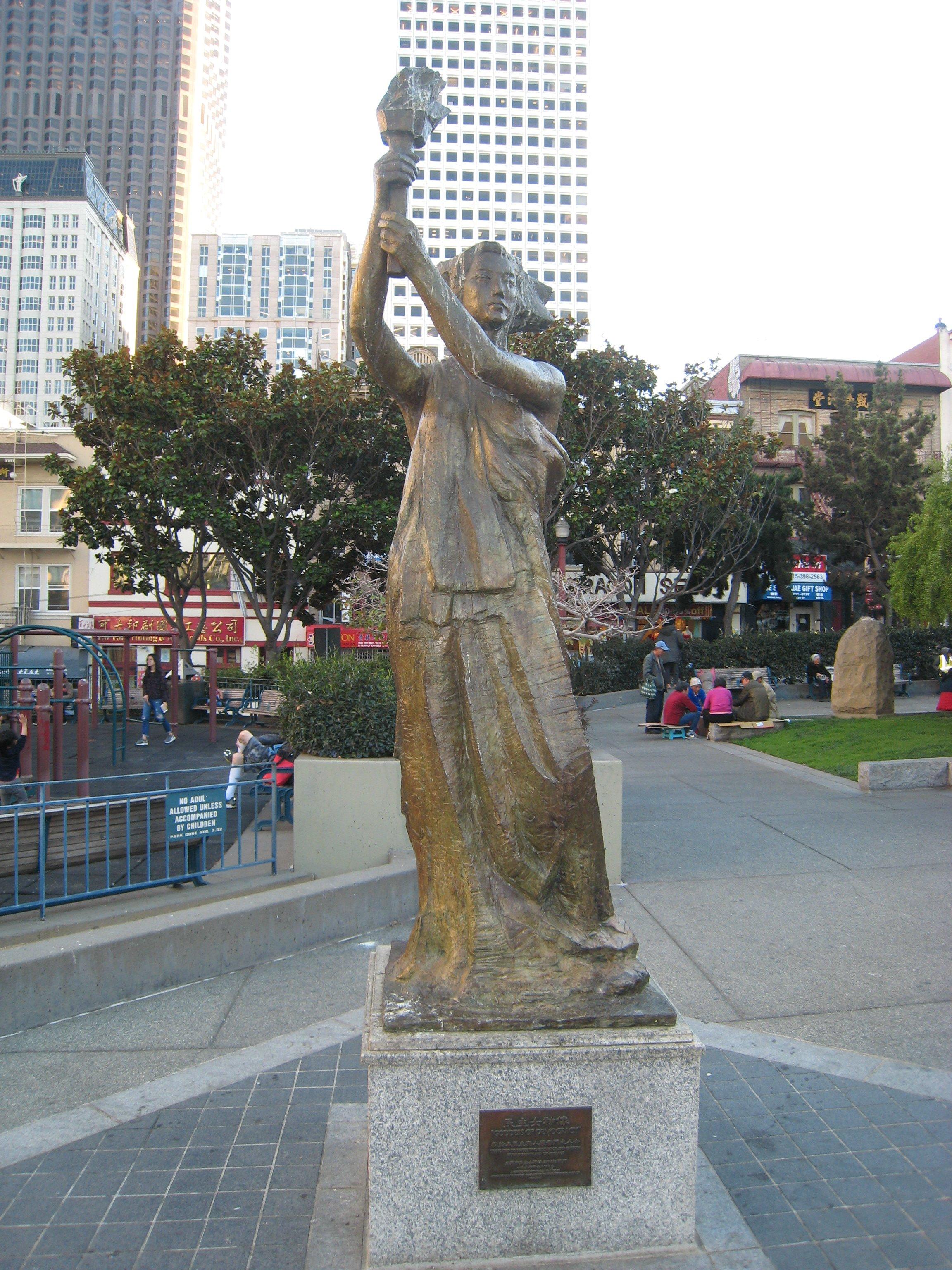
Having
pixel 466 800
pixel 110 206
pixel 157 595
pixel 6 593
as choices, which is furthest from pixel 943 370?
pixel 110 206

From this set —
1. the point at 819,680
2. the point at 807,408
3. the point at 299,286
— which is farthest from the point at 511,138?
the point at 819,680

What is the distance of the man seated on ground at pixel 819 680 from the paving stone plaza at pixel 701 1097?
17.3 m

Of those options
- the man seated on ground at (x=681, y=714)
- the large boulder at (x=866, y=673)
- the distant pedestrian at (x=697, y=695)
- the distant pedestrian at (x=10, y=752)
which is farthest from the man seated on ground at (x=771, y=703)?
the distant pedestrian at (x=10, y=752)

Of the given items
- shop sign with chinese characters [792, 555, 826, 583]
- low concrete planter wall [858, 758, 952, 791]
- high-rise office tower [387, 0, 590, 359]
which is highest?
high-rise office tower [387, 0, 590, 359]

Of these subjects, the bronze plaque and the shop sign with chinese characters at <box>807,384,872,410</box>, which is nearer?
the bronze plaque

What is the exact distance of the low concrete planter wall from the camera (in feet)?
33.2

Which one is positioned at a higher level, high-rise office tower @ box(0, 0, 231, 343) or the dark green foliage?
high-rise office tower @ box(0, 0, 231, 343)

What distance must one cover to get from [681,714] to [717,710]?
767 mm

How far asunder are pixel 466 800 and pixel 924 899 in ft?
15.9

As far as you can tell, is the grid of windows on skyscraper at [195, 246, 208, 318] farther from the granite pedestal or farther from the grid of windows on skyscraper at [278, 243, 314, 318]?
the granite pedestal

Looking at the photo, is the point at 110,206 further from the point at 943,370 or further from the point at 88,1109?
the point at 88,1109

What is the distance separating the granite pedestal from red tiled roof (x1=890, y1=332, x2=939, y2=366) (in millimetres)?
47017

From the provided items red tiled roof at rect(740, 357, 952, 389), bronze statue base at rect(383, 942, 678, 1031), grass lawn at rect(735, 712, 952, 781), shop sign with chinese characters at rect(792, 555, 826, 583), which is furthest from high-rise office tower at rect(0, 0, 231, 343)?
bronze statue base at rect(383, 942, 678, 1031)

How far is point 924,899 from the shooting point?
6.12 metres
